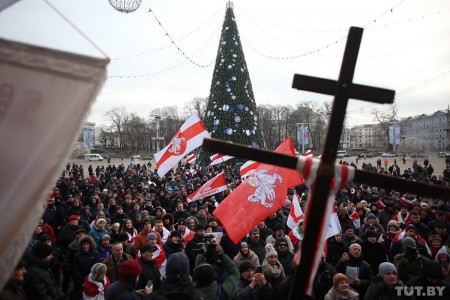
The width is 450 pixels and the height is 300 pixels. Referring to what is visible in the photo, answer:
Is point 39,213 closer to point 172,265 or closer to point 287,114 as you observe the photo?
point 172,265

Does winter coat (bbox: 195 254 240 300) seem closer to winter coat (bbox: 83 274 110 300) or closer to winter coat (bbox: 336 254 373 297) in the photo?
winter coat (bbox: 83 274 110 300)

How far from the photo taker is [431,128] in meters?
98.8

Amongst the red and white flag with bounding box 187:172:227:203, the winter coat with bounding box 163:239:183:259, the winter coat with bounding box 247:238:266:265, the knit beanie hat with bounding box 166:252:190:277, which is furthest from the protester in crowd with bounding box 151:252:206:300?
the red and white flag with bounding box 187:172:227:203

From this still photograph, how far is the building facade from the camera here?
91750 mm

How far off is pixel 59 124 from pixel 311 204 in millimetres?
1500

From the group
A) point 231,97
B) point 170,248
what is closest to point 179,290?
point 170,248

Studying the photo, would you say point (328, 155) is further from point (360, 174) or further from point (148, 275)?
point (148, 275)

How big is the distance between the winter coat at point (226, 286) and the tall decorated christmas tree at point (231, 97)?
1733 centimetres

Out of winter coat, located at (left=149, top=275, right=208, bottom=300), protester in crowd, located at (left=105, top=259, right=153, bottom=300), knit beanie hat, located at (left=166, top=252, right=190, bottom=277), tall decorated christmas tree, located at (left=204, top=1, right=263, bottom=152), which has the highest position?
tall decorated christmas tree, located at (left=204, top=1, right=263, bottom=152)

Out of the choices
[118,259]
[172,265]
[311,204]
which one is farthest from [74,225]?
[311,204]

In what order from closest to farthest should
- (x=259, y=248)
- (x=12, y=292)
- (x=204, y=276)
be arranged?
(x=204, y=276) < (x=12, y=292) < (x=259, y=248)

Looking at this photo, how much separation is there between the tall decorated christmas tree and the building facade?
80901 millimetres

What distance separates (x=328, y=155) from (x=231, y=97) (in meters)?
20.0

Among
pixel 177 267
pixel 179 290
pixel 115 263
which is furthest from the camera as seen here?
pixel 115 263
